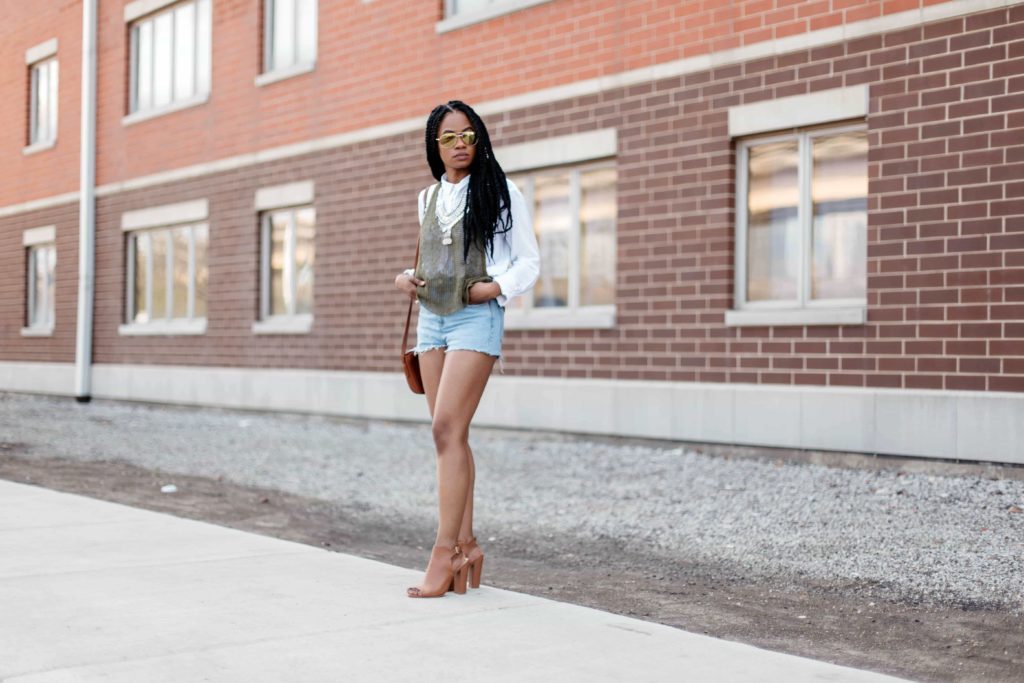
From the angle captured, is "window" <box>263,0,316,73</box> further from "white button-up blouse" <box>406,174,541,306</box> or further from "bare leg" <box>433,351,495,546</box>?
"bare leg" <box>433,351,495,546</box>

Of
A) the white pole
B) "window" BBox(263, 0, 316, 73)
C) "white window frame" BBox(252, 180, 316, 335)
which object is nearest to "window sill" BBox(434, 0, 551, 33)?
"window" BBox(263, 0, 316, 73)

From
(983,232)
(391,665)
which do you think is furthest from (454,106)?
(983,232)

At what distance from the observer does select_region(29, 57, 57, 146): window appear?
21.0 m

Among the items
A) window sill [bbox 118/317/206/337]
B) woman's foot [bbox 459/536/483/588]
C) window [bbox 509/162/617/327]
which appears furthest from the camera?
window sill [bbox 118/317/206/337]

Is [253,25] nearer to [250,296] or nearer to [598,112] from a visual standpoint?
[250,296]

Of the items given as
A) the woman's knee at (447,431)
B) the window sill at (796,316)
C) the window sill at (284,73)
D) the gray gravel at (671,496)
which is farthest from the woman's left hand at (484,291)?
the window sill at (284,73)

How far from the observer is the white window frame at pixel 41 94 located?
2077 cm

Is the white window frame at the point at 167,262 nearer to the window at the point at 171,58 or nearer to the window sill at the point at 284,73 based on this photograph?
the window at the point at 171,58

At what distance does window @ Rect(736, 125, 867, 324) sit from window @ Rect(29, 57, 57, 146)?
1456cm

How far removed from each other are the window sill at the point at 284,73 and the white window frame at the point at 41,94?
6.64 metres

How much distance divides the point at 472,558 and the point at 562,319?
23.6 feet

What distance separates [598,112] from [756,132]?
1.90m

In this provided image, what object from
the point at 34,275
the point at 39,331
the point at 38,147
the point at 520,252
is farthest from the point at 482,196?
the point at 34,275

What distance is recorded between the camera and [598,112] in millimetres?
11625
